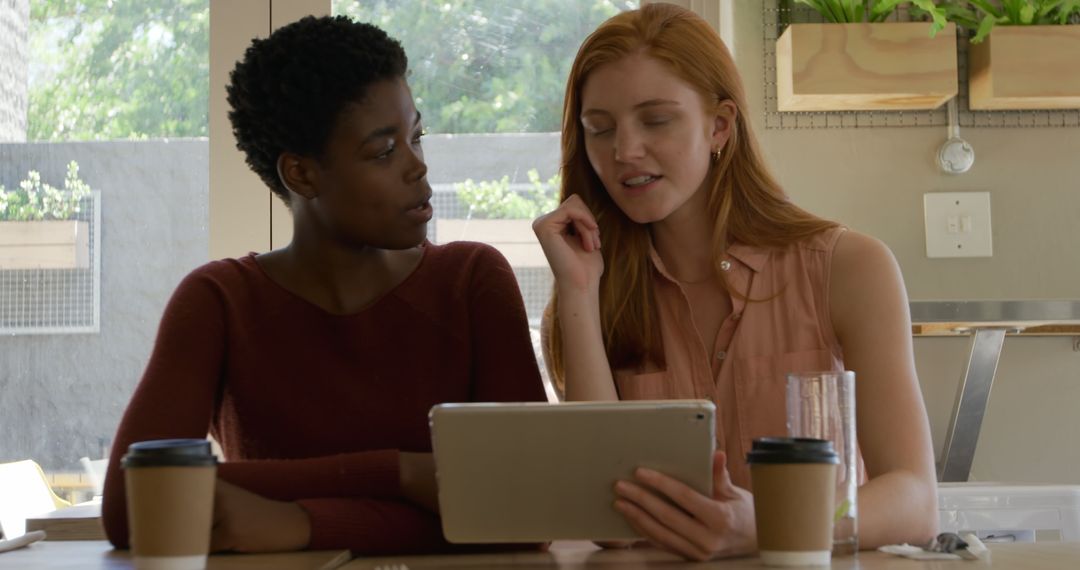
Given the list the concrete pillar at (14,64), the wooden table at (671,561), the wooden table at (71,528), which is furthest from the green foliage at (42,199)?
the wooden table at (671,561)

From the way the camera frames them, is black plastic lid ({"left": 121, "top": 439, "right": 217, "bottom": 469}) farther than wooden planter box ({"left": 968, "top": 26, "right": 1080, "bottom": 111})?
No

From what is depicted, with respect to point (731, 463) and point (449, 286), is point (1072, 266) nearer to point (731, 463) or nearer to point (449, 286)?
point (731, 463)

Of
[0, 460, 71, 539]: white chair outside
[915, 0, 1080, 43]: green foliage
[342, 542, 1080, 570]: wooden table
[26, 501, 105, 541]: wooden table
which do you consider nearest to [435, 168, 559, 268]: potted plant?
[915, 0, 1080, 43]: green foliage

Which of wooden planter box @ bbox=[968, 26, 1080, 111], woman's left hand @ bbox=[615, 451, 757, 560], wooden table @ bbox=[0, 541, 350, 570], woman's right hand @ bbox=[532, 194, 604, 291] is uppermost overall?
wooden planter box @ bbox=[968, 26, 1080, 111]

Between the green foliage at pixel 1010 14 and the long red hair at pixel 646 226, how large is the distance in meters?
0.82

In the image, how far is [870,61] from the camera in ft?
7.90

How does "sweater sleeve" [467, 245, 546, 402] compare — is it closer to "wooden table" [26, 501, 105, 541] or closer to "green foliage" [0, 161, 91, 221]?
"wooden table" [26, 501, 105, 541]

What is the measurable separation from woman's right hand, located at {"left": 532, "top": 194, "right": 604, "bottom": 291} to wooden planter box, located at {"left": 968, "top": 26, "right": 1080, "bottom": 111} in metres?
1.06

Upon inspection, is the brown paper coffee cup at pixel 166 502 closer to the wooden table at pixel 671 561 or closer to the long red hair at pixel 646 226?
the wooden table at pixel 671 561

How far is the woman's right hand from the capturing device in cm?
177

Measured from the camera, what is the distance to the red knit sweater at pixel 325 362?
160cm

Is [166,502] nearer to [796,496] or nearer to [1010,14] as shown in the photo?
[796,496]

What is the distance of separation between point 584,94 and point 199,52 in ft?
4.20

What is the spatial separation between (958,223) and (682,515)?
1.66 m
